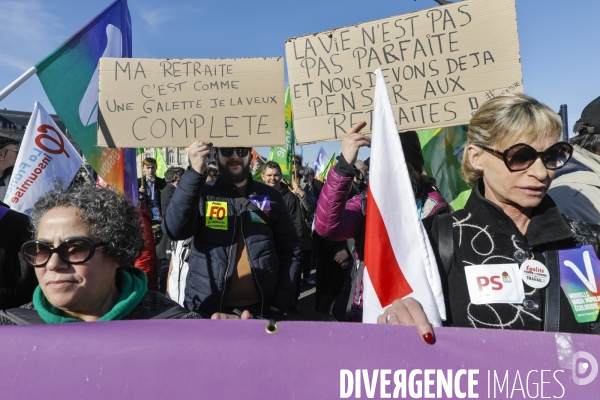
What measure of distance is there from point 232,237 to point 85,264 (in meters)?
1.40

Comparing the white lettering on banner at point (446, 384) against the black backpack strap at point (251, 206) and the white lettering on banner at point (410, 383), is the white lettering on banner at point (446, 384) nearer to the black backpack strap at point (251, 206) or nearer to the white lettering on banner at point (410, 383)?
the white lettering on banner at point (410, 383)

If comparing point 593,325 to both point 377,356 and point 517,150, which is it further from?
point 377,356

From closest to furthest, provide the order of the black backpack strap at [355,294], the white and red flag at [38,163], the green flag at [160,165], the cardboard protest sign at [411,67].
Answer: the black backpack strap at [355,294] < the cardboard protest sign at [411,67] < the white and red flag at [38,163] < the green flag at [160,165]

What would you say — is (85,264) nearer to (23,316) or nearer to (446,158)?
(23,316)

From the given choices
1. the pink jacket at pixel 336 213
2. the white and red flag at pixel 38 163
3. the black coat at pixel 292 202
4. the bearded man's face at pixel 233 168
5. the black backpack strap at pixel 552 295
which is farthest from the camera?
the black coat at pixel 292 202

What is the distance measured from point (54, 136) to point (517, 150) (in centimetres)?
396

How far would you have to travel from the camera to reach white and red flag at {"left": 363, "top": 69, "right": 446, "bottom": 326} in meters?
1.63

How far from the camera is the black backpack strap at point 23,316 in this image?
163cm

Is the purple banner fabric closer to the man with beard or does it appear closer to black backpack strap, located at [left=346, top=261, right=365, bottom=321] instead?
black backpack strap, located at [left=346, top=261, right=365, bottom=321]

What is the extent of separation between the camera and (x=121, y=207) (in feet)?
6.08

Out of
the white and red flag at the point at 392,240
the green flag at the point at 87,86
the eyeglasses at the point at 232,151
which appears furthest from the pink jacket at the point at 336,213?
the green flag at the point at 87,86

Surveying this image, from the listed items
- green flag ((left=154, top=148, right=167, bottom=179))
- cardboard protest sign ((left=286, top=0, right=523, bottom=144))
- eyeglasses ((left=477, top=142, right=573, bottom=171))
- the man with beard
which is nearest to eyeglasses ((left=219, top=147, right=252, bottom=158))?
the man with beard

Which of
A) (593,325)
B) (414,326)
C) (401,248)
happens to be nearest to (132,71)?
(401,248)

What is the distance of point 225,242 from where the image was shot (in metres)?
3.02
